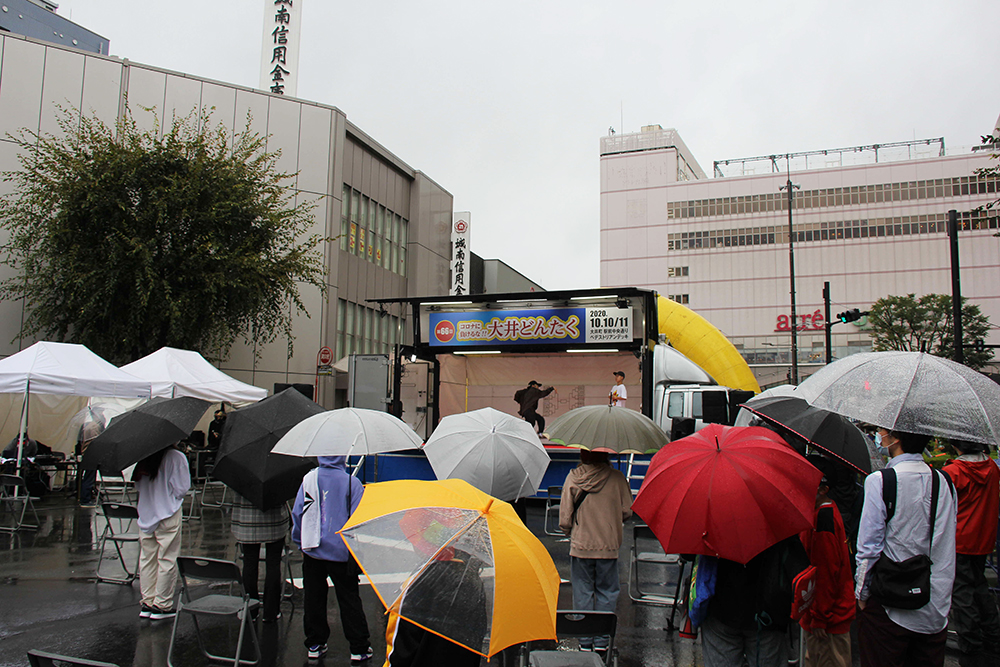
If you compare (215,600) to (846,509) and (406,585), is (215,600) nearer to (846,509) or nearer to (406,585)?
(406,585)

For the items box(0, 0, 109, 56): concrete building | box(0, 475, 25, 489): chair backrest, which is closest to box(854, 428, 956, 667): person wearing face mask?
box(0, 475, 25, 489): chair backrest

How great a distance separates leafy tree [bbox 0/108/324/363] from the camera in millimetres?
18125

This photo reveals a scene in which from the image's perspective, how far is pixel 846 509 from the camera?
5637 millimetres

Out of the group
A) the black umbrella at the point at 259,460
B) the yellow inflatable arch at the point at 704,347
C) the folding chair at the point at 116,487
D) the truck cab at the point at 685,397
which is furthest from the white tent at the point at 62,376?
the yellow inflatable arch at the point at 704,347

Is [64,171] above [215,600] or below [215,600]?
above

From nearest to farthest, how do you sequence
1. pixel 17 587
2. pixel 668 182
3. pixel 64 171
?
pixel 17 587 → pixel 64 171 → pixel 668 182

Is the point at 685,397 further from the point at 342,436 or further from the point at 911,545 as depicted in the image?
the point at 911,545

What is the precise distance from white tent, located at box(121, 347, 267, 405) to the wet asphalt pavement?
397 cm

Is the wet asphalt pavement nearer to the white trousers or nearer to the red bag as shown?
the white trousers

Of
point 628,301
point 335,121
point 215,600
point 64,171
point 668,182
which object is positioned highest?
point 668,182

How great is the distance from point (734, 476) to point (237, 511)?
182 inches

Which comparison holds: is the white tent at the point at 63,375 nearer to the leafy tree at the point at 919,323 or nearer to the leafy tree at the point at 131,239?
the leafy tree at the point at 131,239

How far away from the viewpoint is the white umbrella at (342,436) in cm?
549

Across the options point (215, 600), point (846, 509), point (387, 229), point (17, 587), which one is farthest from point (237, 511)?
point (387, 229)
